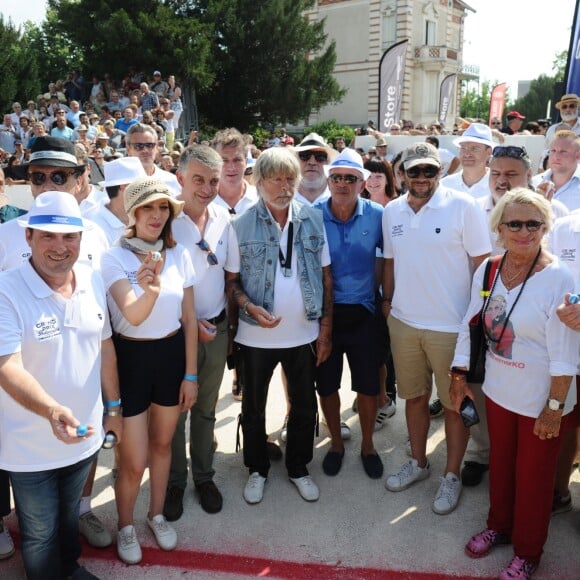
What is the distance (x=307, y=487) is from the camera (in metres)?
3.86

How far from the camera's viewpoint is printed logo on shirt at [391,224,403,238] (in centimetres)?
370

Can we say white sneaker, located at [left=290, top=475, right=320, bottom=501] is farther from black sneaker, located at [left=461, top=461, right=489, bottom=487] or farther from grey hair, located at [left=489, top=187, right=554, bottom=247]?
grey hair, located at [left=489, top=187, right=554, bottom=247]

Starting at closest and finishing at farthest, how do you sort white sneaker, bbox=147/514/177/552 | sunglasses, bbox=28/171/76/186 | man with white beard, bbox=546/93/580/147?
white sneaker, bbox=147/514/177/552, sunglasses, bbox=28/171/76/186, man with white beard, bbox=546/93/580/147

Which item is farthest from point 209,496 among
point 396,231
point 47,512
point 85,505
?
point 396,231

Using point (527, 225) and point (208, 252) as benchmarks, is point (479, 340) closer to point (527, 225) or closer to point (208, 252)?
point (527, 225)

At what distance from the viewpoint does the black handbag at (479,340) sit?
3.12 meters

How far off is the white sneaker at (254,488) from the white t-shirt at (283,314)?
38.4 inches

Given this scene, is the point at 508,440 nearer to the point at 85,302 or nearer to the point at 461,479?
the point at 461,479

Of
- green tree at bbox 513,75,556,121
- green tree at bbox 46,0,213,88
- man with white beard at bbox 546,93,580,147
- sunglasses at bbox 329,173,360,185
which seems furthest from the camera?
green tree at bbox 513,75,556,121

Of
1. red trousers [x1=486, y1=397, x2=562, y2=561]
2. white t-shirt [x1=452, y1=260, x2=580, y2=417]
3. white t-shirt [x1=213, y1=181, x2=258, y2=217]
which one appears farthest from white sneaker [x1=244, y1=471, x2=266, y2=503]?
white t-shirt [x1=213, y1=181, x2=258, y2=217]

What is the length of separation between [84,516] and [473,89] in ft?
283

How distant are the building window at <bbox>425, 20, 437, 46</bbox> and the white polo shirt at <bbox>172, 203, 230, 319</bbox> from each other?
150 feet

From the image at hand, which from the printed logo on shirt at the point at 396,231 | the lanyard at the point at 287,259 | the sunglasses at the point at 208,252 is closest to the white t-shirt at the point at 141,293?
the sunglasses at the point at 208,252

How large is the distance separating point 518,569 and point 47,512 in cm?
243
